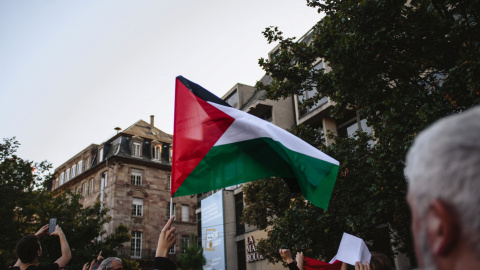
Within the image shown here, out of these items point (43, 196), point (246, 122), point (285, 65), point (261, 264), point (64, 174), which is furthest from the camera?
point (64, 174)

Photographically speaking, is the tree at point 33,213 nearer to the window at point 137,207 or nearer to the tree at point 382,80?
the window at point 137,207

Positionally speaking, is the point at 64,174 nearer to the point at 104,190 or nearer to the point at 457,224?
the point at 104,190

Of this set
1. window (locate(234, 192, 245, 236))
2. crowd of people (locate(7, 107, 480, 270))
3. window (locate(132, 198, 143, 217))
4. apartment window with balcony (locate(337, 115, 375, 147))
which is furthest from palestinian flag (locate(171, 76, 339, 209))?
window (locate(132, 198, 143, 217))

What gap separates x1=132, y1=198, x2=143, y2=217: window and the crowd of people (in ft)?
A: 140

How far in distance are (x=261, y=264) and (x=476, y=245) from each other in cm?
2766

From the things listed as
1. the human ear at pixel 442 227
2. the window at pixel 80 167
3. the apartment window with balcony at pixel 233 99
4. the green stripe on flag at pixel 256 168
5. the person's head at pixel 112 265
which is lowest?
the person's head at pixel 112 265

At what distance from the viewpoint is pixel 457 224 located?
2.89 ft

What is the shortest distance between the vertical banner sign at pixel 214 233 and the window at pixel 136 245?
942 centimetres

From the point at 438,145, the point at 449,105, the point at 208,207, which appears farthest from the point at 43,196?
the point at 438,145

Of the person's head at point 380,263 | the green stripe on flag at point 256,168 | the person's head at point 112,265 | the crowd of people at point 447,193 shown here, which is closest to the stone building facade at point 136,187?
the person's head at point 112,265

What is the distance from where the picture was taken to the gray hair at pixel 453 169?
2.87ft

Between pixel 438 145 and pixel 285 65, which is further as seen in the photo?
pixel 285 65

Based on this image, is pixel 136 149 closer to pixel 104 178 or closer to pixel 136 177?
pixel 136 177

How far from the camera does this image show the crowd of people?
875 millimetres
